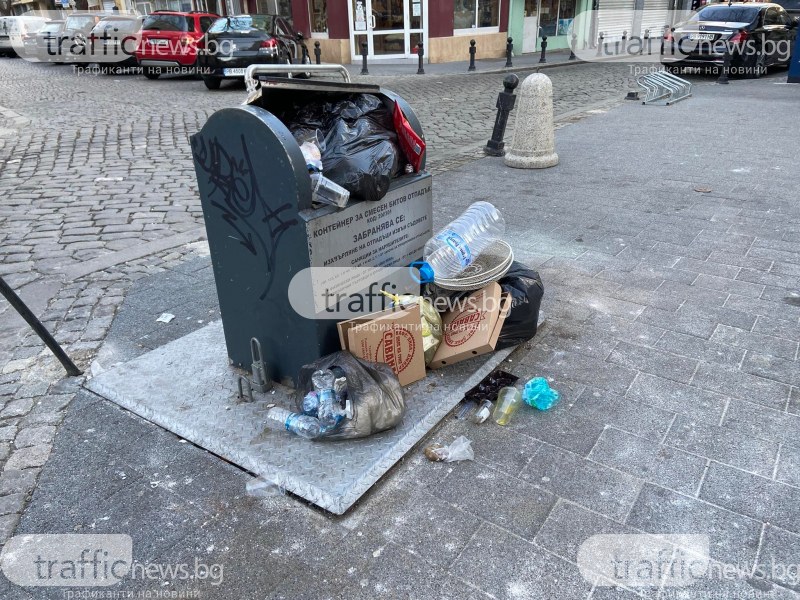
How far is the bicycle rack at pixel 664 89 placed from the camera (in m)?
→ 12.3

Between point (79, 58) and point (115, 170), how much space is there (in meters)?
16.2

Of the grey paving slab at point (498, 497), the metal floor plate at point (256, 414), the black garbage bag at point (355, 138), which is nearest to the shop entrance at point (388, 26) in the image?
the black garbage bag at point (355, 138)

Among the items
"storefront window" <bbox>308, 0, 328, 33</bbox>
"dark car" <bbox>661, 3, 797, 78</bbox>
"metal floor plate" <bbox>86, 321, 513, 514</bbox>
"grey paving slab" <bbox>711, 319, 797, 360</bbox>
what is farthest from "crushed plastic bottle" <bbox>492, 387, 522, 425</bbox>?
"storefront window" <bbox>308, 0, 328, 33</bbox>

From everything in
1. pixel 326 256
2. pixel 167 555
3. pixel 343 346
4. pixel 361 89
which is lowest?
pixel 167 555

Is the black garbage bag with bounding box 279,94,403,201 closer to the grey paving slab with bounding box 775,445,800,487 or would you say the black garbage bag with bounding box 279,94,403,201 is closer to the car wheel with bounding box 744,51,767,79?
the grey paving slab with bounding box 775,445,800,487

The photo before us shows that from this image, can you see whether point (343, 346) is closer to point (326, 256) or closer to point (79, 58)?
point (326, 256)

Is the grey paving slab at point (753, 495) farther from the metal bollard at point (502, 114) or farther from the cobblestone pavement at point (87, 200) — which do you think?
the metal bollard at point (502, 114)

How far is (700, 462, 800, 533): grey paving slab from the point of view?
7.97 ft

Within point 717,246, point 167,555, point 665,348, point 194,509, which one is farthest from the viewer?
point 717,246

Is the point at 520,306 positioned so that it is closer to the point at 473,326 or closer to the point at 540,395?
the point at 473,326

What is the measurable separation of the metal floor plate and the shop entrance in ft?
61.2

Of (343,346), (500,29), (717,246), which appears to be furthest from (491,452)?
(500,29)

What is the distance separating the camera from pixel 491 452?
2836mm

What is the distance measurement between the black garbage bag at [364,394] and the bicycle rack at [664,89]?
11.5 meters
